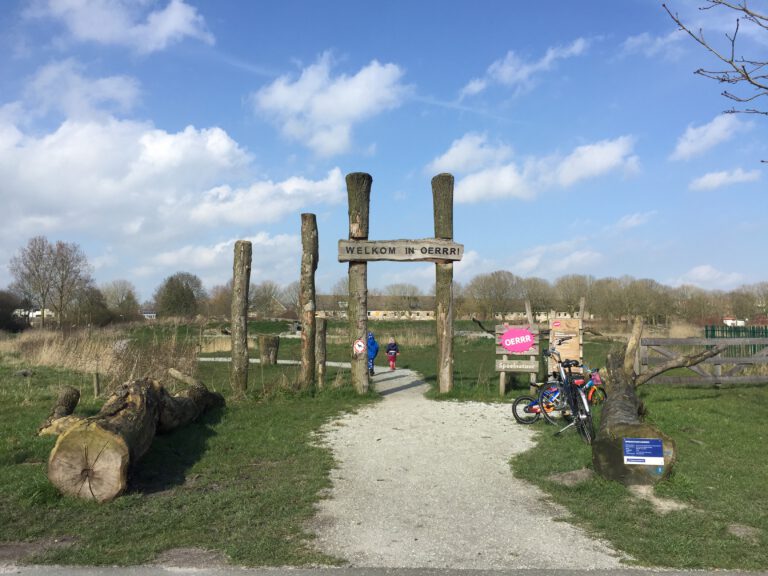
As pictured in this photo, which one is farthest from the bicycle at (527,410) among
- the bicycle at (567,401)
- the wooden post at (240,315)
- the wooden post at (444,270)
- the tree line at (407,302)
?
the tree line at (407,302)

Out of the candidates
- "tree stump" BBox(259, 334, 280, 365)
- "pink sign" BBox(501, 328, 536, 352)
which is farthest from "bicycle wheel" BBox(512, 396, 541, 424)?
"tree stump" BBox(259, 334, 280, 365)

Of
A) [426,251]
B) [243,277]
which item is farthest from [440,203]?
[243,277]

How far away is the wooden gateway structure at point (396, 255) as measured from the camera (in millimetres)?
13367

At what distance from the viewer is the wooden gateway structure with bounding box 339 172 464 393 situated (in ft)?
43.9

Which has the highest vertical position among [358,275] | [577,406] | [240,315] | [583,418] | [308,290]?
[358,275]

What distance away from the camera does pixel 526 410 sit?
1099 centimetres

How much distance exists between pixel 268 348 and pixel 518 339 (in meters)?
10.5

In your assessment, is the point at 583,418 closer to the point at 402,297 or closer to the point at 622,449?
the point at 622,449

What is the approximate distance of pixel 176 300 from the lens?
55.9 metres

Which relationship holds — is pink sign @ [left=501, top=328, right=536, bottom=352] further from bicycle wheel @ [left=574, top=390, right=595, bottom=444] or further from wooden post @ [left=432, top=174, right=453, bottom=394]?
bicycle wheel @ [left=574, top=390, right=595, bottom=444]

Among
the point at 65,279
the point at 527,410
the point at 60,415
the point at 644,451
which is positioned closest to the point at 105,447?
the point at 60,415

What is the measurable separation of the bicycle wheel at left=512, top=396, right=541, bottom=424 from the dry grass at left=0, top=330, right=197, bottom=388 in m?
6.92

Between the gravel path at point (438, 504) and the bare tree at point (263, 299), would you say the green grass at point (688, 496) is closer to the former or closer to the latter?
the gravel path at point (438, 504)

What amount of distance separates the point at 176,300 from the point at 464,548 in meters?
54.1
